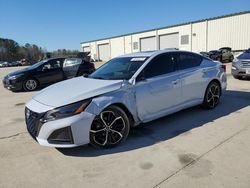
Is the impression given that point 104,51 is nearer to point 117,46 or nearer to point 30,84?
point 117,46

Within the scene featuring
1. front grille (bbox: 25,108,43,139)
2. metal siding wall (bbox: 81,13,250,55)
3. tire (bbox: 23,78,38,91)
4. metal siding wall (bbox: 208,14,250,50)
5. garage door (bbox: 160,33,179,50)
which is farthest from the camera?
garage door (bbox: 160,33,179,50)

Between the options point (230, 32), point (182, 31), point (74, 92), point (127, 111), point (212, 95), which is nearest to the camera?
point (74, 92)

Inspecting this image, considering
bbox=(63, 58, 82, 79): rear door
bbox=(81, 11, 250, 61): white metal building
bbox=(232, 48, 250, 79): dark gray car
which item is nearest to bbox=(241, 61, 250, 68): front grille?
bbox=(232, 48, 250, 79): dark gray car

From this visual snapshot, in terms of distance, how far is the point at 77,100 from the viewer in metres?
3.81

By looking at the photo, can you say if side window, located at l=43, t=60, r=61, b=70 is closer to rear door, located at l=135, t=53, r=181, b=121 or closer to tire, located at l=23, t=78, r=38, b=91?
tire, located at l=23, t=78, r=38, b=91

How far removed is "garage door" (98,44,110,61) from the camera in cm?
5947

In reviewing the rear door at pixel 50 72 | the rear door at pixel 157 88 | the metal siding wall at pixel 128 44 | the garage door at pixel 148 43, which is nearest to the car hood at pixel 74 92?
the rear door at pixel 157 88

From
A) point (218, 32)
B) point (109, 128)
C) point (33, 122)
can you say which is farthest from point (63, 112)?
point (218, 32)

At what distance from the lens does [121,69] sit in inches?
197

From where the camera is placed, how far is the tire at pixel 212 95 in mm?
6016

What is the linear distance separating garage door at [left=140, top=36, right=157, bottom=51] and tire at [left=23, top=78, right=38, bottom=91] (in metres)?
34.4

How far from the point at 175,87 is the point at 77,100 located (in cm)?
215

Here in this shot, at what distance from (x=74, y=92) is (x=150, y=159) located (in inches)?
61.8

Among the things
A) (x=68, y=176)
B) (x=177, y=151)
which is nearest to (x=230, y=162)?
(x=177, y=151)
